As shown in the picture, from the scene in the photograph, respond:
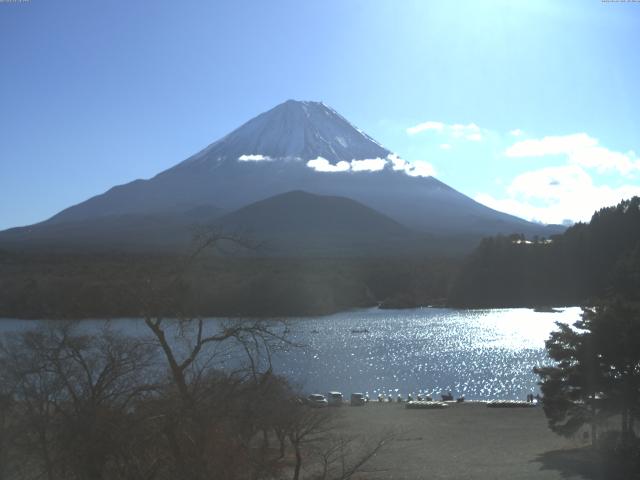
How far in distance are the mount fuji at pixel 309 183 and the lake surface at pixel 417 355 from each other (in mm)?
44034

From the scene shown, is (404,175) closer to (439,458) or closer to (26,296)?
(26,296)

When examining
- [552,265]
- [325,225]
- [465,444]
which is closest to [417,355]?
[465,444]

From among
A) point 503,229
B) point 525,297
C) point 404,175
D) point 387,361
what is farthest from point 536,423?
point 404,175

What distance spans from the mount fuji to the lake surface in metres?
44.0

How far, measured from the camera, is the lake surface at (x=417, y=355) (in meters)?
21.0

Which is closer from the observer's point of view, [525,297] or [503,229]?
[525,297]

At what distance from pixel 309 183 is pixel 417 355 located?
7587 cm

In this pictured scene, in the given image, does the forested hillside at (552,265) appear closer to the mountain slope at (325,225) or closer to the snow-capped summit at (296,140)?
the mountain slope at (325,225)

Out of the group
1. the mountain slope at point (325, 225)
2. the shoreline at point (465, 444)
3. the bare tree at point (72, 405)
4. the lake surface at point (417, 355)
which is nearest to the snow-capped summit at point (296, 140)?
the mountain slope at point (325, 225)

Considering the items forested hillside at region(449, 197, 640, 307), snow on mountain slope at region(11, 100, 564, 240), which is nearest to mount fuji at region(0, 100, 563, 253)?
snow on mountain slope at region(11, 100, 564, 240)

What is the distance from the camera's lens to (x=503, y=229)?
3600 inches

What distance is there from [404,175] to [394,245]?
122 ft

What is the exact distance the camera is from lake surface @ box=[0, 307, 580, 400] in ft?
68.8

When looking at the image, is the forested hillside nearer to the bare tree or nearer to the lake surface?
the lake surface
